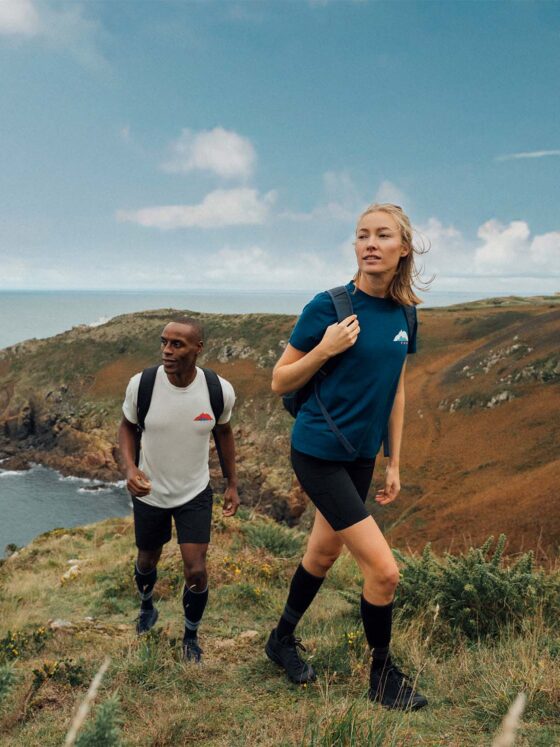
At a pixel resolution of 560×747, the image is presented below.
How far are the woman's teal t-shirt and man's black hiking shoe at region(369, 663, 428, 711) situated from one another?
3.88 feet

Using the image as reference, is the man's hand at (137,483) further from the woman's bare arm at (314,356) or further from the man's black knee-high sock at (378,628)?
the man's black knee-high sock at (378,628)

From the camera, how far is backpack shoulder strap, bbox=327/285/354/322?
287cm

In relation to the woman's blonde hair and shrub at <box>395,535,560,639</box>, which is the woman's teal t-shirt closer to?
the woman's blonde hair

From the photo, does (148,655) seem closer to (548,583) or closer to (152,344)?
(548,583)

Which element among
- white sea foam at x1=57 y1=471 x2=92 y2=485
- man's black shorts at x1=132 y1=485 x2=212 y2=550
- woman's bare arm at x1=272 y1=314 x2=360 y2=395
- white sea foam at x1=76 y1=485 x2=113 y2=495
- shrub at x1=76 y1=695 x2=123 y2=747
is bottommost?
white sea foam at x1=76 y1=485 x2=113 y2=495

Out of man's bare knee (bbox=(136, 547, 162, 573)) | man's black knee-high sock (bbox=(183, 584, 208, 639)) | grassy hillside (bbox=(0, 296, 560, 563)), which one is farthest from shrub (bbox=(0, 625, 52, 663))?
grassy hillside (bbox=(0, 296, 560, 563))

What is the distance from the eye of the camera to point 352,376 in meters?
2.91

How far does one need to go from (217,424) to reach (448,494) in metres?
15.9

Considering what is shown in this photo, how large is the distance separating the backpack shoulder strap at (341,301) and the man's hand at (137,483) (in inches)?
66.2

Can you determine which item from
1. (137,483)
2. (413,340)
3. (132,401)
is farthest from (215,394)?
(413,340)

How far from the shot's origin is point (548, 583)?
14.4 feet

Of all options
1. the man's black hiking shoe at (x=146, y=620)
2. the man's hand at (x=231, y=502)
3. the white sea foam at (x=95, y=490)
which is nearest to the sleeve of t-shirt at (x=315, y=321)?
the man's hand at (x=231, y=502)

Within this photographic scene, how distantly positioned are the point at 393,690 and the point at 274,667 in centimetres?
80

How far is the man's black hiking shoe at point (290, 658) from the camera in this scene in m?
3.24
